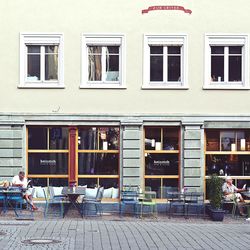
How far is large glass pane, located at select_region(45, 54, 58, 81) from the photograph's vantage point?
2306cm

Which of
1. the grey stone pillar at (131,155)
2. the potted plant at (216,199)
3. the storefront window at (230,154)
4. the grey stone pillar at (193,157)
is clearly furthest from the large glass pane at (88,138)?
the potted plant at (216,199)

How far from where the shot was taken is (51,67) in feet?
75.7

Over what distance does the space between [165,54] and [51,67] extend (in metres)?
3.76

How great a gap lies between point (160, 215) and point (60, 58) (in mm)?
6010

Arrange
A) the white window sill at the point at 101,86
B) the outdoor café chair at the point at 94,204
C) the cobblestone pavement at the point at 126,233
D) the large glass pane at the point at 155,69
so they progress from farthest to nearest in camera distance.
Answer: the large glass pane at the point at 155,69 → the white window sill at the point at 101,86 → the outdoor café chair at the point at 94,204 → the cobblestone pavement at the point at 126,233

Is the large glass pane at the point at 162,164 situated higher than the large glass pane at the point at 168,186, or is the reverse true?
the large glass pane at the point at 162,164

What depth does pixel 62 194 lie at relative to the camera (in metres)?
21.4

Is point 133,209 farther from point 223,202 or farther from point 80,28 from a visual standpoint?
point 80,28

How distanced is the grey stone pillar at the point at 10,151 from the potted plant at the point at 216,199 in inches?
241

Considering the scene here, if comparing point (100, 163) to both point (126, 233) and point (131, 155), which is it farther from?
point (126, 233)

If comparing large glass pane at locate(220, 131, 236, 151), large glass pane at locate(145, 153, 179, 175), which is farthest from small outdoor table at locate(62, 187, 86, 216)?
large glass pane at locate(220, 131, 236, 151)

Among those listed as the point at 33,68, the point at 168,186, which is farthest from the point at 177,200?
the point at 33,68

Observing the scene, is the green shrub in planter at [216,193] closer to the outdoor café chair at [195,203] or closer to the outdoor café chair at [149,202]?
the outdoor café chair at [195,203]

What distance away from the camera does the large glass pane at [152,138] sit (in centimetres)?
2317
